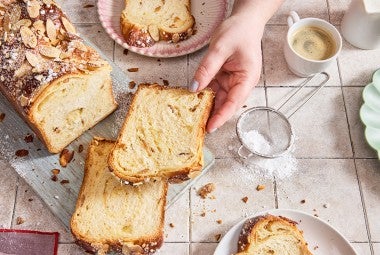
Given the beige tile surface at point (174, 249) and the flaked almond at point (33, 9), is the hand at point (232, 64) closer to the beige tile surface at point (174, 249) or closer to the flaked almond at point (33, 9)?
the beige tile surface at point (174, 249)

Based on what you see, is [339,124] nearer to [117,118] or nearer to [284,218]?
[284,218]

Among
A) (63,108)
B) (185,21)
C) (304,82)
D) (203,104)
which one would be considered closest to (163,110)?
(203,104)

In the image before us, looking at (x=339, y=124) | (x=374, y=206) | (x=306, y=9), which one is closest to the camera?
(x=374, y=206)

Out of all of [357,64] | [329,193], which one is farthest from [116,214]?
[357,64]

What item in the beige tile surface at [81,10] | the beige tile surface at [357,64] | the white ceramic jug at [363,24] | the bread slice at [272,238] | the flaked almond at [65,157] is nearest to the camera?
the bread slice at [272,238]

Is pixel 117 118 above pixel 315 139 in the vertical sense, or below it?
above

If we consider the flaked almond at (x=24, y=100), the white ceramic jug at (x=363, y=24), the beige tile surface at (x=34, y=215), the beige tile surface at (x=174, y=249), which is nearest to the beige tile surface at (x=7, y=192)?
the beige tile surface at (x=34, y=215)
